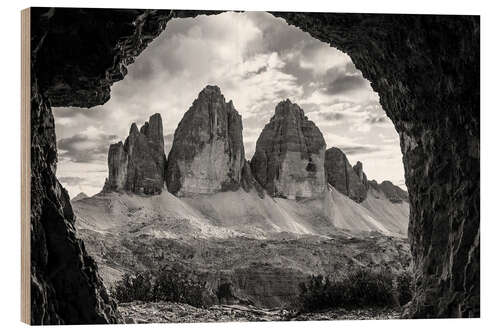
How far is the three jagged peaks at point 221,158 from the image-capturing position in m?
8.56

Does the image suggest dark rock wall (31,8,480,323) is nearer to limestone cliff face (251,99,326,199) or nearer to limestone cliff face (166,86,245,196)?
limestone cliff face (251,99,326,199)

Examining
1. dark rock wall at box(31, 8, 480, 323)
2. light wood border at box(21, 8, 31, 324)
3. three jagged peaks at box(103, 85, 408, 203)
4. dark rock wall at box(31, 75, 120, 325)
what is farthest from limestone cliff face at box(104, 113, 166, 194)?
light wood border at box(21, 8, 31, 324)

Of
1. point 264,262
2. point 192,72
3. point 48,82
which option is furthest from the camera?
point 264,262

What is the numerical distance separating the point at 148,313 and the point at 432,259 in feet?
8.81

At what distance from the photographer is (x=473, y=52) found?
752 cm

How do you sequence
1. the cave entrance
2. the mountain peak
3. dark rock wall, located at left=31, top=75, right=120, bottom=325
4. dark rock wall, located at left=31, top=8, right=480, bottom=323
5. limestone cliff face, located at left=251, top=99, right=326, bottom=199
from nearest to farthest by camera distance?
1. dark rock wall, located at left=31, top=75, right=120, bottom=325
2. dark rock wall, located at left=31, top=8, right=480, bottom=323
3. the mountain peak
4. the cave entrance
5. limestone cliff face, located at left=251, top=99, right=326, bottom=199

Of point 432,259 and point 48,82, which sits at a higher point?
point 48,82

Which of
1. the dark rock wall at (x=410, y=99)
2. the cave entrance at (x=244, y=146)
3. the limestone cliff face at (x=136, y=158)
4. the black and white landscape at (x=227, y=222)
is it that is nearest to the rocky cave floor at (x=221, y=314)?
the black and white landscape at (x=227, y=222)

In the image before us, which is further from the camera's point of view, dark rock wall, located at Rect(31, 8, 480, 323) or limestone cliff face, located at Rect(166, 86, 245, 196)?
limestone cliff face, located at Rect(166, 86, 245, 196)

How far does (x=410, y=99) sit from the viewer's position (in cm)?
800

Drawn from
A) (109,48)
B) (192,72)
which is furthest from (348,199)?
(109,48)

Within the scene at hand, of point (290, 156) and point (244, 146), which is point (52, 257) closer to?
point (244, 146)

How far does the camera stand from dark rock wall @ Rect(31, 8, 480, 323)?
7027mm

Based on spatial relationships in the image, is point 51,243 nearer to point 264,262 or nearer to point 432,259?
point 264,262
